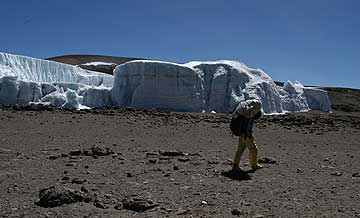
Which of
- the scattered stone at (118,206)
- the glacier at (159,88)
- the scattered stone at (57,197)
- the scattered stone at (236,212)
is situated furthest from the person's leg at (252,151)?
the glacier at (159,88)

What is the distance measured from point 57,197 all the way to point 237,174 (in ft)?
11.2

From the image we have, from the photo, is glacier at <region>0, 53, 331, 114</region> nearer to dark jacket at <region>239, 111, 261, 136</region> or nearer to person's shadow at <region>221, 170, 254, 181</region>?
dark jacket at <region>239, 111, 261, 136</region>

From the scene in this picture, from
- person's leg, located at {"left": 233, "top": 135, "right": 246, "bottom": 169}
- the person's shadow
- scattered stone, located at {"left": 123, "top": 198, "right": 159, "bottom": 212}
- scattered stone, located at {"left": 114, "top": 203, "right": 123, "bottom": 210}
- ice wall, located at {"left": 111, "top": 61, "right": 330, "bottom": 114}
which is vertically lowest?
scattered stone, located at {"left": 114, "top": 203, "right": 123, "bottom": 210}

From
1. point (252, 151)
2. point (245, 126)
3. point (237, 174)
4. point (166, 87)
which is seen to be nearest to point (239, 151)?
point (252, 151)

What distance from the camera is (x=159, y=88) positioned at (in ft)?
91.8

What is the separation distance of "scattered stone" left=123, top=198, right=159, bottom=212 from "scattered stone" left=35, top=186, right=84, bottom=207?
2.09ft

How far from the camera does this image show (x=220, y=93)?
94.2ft

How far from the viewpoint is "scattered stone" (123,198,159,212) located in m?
6.16

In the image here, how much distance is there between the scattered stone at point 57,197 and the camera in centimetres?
619

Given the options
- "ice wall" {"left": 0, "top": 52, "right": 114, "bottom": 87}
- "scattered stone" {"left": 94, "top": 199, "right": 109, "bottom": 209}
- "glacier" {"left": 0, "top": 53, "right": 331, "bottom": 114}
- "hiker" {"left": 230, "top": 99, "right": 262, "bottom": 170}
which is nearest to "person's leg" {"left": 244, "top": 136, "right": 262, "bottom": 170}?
"hiker" {"left": 230, "top": 99, "right": 262, "bottom": 170}

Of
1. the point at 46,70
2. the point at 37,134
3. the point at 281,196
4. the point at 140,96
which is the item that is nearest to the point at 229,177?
the point at 281,196

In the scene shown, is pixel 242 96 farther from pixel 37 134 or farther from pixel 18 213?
pixel 18 213

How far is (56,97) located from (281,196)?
22.6 m

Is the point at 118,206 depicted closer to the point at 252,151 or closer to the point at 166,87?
the point at 252,151
